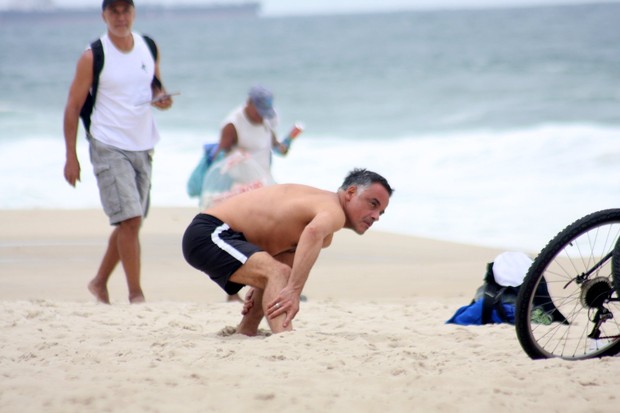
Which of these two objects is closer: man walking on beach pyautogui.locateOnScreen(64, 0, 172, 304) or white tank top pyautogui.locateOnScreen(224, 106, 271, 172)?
man walking on beach pyautogui.locateOnScreen(64, 0, 172, 304)

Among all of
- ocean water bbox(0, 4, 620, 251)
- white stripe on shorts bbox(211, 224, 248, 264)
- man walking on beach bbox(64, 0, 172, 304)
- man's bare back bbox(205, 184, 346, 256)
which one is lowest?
white stripe on shorts bbox(211, 224, 248, 264)

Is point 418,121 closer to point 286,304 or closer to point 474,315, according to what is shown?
point 474,315

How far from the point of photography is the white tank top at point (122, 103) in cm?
602

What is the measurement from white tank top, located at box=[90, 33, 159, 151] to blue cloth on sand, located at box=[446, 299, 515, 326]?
2.23 metres

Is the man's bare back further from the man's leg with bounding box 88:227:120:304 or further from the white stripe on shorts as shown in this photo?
the man's leg with bounding box 88:227:120:304

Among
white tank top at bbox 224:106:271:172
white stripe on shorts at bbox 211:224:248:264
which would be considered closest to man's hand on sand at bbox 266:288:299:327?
white stripe on shorts at bbox 211:224:248:264

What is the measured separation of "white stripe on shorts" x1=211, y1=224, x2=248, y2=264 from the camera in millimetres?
4613

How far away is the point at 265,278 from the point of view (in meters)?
4.54

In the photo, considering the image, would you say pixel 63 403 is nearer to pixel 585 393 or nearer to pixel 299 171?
pixel 585 393

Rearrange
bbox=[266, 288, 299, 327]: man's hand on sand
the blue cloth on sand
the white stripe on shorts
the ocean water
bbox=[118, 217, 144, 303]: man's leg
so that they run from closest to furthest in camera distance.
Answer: bbox=[266, 288, 299, 327]: man's hand on sand < the white stripe on shorts < the blue cloth on sand < bbox=[118, 217, 144, 303]: man's leg < the ocean water

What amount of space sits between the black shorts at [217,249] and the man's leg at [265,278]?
42 mm

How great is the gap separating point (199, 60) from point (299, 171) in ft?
101

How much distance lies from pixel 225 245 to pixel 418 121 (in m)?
18.1

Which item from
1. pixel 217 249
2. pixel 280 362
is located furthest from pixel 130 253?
pixel 280 362
